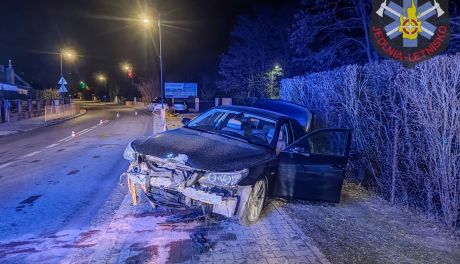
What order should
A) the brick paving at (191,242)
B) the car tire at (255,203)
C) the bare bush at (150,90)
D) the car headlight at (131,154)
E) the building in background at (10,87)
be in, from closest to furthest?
the brick paving at (191,242) < the car tire at (255,203) < the car headlight at (131,154) < the building in background at (10,87) < the bare bush at (150,90)

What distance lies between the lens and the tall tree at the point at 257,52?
3644 cm

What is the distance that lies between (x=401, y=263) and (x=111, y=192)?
5.10 meters

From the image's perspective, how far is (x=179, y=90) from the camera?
4741 cm

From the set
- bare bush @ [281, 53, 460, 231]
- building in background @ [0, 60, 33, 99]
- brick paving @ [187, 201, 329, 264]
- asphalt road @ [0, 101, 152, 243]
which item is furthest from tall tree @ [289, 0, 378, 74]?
building in background @ [0, 60, 33, 99]

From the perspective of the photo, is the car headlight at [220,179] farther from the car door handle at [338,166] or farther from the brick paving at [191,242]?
the car door handle at [338,166]

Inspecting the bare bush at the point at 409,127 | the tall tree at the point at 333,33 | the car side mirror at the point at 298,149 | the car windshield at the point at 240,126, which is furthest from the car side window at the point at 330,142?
the tall tree at the point at 333,33

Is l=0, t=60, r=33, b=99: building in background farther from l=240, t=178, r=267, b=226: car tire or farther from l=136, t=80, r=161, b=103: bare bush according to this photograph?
l=240, t=178, r=267, b=226: car tire

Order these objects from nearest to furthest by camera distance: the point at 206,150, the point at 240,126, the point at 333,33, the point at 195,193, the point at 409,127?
the point at 195,193, the point at 206,150, the point at 409,127, the point at 240,126, the point at 333,33

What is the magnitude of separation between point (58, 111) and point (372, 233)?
2917 centimetres

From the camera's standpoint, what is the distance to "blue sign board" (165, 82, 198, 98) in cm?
4722

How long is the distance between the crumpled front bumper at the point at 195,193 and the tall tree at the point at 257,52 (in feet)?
103

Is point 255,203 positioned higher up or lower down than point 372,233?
higher up

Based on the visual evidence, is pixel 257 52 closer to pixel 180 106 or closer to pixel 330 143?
pixel 180 106

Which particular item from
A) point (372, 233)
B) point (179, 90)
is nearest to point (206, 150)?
point (372, 233)
